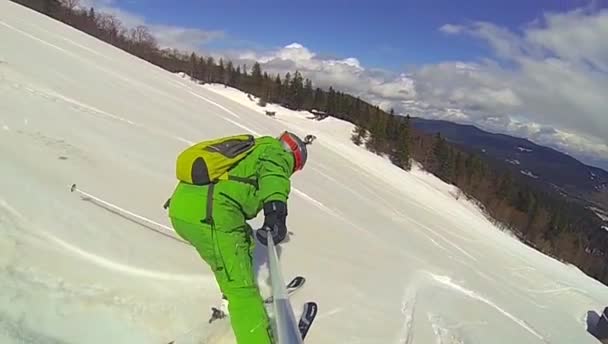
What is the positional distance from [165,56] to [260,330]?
112 metres

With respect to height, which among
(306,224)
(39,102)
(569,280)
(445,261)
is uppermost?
A: (39,102)

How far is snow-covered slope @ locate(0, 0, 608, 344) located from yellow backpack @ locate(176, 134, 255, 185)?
1293mm

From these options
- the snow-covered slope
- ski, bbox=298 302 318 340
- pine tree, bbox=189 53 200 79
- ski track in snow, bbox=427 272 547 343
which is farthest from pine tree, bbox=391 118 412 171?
ski, bbox=298 302 318 340

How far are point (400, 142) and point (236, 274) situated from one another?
77.9 m

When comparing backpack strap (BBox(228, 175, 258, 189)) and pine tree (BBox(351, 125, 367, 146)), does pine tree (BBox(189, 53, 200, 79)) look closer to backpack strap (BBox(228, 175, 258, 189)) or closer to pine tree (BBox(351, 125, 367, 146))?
pine tree (BBox(351, 125, 367, 146))

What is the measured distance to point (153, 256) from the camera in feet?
17.7

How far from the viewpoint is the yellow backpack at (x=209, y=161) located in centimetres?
373

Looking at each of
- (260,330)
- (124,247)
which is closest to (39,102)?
(124,247)

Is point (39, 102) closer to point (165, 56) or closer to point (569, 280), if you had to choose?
point (569, 280)

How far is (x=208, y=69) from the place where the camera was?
104 metres

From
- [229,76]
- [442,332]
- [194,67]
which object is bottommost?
[442,332]

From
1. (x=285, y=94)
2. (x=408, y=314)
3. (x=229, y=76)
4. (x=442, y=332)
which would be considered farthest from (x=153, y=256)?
(x=229, y=76)

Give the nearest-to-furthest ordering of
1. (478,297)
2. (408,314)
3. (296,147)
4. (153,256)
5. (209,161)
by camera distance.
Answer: (209,161) → (296,147) → (153,256) → (408,314) → (478,297)

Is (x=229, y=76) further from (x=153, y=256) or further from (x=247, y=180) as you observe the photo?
(x=247, y=180)
